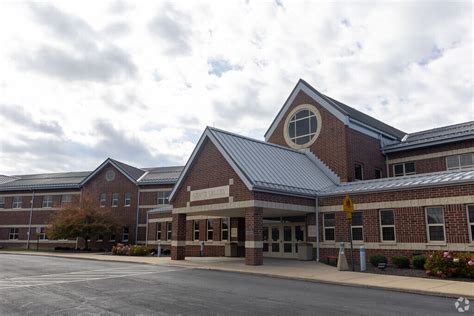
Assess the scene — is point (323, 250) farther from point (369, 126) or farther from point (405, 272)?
point (369, 126)

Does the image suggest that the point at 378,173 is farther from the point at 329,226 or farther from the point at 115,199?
the point at 115,199

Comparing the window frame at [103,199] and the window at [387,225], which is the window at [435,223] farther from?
the window frame at [103,199]

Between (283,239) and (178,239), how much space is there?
22.5ft

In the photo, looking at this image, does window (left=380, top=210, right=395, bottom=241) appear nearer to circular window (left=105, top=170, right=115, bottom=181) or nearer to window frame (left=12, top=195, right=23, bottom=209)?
circular window (left=105, top=170, right=115, bottom=181)

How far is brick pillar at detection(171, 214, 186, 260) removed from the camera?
25328 millimetres

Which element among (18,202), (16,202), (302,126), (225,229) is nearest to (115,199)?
(18,202)

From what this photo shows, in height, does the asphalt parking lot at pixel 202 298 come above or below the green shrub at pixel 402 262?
below

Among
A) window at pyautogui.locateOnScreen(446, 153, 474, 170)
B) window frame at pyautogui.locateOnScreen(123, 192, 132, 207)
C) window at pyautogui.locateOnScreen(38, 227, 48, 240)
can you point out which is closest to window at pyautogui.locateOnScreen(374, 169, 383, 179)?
window at pyautogui.locateOnScreen(446, 153, 474, 170)

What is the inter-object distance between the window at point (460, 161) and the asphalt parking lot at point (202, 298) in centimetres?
1690

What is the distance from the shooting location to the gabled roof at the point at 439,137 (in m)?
26.0

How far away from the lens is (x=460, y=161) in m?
26.3

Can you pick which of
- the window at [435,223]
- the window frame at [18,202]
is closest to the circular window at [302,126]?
the window at [435,223]

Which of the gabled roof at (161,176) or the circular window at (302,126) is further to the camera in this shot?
the gabled roof at (161,176)

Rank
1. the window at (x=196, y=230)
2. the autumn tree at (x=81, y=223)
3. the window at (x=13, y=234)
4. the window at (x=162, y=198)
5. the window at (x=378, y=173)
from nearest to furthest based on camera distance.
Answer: the window at (x=378, y=173), the window at (x=196, y=230), the autumn tree at (x=81, y=223), the window at (x=162, y=198), the window at (x=13, y=234)
